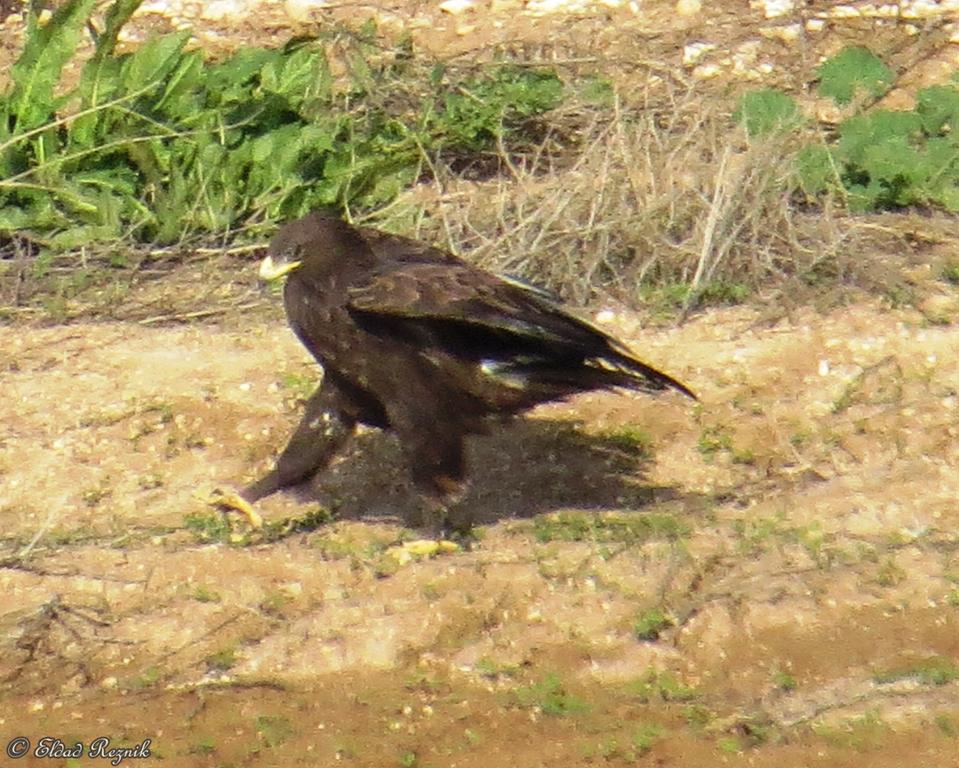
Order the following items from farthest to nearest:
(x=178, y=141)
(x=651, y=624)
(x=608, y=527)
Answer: (x=178, y=141) → (x=608, y=527) → (x=651, y=624)

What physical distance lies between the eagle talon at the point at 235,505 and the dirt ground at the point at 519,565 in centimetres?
5

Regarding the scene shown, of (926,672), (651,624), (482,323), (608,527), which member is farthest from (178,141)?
(926,672)

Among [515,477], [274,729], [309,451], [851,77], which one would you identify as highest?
[851,77]

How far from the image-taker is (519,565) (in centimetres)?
576

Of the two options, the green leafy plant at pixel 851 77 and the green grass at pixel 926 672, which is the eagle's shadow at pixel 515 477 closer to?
the green grass at pixel 926 672

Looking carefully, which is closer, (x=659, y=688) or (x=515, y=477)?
(x=659, y=688)

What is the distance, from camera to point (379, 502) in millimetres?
6320

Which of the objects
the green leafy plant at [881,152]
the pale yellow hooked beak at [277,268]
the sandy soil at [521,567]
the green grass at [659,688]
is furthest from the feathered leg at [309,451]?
the green leafy plant at [881,152]

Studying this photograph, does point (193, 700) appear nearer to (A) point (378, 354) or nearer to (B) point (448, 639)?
(B) point (448, 639)

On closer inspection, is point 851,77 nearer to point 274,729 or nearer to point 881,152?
point 881,152

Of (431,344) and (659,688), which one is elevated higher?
(431,344)

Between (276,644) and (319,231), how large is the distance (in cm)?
134

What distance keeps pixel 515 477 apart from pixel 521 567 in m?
0.75
